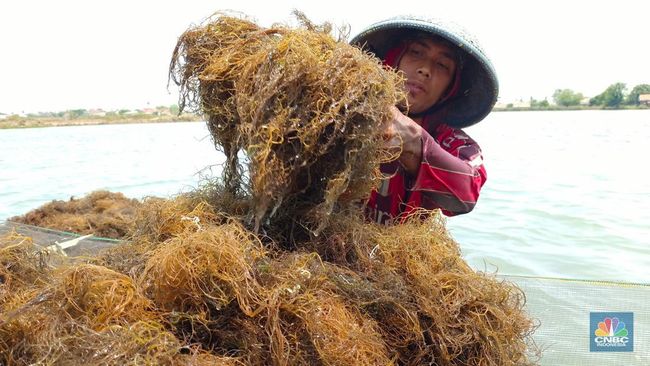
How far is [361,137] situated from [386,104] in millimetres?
140

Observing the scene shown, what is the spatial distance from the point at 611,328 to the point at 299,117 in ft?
7.99

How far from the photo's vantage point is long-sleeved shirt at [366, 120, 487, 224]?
85.9 inches

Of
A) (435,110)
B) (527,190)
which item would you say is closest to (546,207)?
(527,190)

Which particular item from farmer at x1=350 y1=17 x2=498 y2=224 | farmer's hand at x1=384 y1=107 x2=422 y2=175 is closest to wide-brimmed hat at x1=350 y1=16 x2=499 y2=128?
farmer at x1=350 y1=17 x2=498 y2=224

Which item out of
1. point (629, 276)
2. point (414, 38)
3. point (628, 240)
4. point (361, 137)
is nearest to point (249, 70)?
point (361, 137)

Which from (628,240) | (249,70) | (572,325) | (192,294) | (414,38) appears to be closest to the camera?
(192,294)

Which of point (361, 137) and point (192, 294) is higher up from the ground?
point (361, 137)

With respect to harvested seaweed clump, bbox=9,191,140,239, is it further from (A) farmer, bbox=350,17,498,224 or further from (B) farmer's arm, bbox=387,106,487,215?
(B) farmer's arm, bbox=387,106,487,215

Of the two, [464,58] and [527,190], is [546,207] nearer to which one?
[527,190]

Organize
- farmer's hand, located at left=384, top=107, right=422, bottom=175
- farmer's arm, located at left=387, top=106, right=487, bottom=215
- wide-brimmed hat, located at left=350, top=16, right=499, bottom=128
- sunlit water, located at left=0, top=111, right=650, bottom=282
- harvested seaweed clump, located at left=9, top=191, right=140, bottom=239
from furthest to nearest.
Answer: sunlit water, located at left=0, top=111, right=650, bottom=282 → harvested seaweed clump, located at left=9, top=191, right=140, bottom=239 → wide-brimmed hat, located at left=350, top=16, right=499, bottom=128 → farmer's arm, located at left=387, top=106, right=487, bottom=215 → farmer's hand, located at left=384, top=107, right=422, bottom=175

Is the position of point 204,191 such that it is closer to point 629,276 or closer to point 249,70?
point 249,70

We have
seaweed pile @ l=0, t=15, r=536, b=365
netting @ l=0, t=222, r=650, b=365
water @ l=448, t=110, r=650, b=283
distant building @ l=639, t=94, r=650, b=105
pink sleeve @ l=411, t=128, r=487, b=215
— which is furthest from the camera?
distant building @ l=639, t=94, r=650, b=105

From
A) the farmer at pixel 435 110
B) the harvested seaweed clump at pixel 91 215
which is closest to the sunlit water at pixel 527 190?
the farmer at pixel 435 110

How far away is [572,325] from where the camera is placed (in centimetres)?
303
